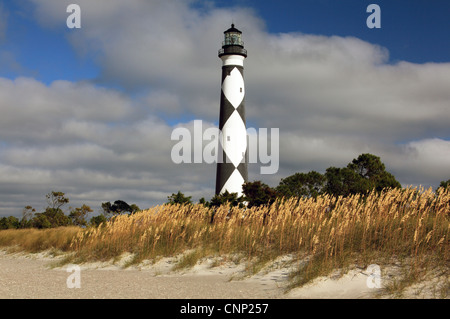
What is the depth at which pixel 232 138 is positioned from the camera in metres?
26.1

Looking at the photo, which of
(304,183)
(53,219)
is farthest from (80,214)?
(304,183)

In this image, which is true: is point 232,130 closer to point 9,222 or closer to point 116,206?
point 116,206

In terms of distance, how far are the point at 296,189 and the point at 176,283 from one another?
26.4 m

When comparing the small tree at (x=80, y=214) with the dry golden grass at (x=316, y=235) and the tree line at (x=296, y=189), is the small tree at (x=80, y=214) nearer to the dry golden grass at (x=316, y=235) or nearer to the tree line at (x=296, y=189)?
the tree line at (x=296, y=189)

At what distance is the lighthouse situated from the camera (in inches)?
1018

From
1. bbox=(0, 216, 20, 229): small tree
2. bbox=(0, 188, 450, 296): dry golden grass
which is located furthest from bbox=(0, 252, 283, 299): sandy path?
bbox=(0, 216, 20, 229): small tree

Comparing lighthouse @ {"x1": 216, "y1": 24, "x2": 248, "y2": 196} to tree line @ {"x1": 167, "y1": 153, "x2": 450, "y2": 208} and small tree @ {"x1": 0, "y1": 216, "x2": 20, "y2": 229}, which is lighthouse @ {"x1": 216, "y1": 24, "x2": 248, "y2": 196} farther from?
small tree @ {"x1": 0, "y1": 216, "x2": 20, "y2": 229}

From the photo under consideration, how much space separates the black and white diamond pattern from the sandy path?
622 inches
